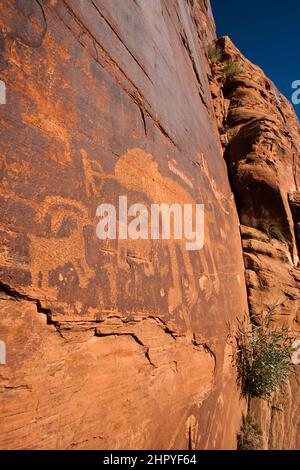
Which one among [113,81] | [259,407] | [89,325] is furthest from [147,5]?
[259,407]

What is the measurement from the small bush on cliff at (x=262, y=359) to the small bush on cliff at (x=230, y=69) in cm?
510

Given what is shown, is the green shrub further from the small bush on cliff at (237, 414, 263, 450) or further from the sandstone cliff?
the small bush on cliff at (237, 414, 263, 450)

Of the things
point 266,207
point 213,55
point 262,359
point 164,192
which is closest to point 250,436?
point 262,359

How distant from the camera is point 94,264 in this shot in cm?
149

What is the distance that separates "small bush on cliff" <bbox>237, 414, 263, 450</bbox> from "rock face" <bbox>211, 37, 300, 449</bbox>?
143 mm

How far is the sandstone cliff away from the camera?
1.18 meters

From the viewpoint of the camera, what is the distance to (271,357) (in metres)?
3.33

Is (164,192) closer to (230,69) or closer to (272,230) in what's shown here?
(272,230)

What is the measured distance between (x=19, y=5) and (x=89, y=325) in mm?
1638

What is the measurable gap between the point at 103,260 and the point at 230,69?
6146 mm

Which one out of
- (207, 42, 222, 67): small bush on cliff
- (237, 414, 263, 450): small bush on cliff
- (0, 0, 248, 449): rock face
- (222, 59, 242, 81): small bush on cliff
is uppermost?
(207, 42, 222, 67): small bush on cliff

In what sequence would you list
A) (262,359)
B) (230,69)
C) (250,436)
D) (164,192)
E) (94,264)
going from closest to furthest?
(94,264) → (164,192) → (250,436) → (262,359) → (230,69)

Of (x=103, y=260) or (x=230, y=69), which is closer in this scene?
(x=103, y=260)

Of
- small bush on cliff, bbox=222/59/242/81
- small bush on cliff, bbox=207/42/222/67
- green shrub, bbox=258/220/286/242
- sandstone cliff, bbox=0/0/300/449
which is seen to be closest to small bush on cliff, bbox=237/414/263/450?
sandstone cliff, bbox=0/0/300/449
